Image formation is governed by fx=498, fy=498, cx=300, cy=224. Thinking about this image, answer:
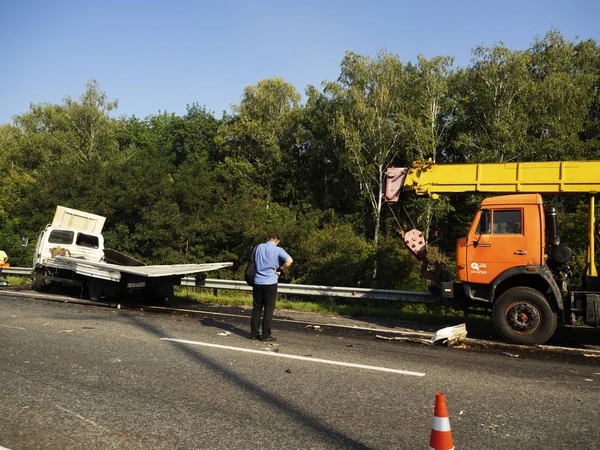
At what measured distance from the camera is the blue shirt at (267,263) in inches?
319

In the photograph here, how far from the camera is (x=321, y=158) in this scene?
127ft

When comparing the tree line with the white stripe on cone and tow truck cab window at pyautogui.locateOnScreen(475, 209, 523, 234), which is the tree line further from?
the white stripe on cone

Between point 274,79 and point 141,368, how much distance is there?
37.5 m

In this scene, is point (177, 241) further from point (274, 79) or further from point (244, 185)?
point (274, 79)

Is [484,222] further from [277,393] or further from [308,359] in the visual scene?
[277,393]

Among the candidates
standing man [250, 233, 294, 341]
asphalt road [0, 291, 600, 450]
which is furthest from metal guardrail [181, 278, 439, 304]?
standing man [250, 233, 294, 341]

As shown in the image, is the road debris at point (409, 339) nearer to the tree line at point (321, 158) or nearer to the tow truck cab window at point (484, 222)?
the tow truck cab window at point (484, 222)

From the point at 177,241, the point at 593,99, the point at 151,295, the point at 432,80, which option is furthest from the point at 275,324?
the point at 593,99

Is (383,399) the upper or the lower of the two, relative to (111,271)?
lower

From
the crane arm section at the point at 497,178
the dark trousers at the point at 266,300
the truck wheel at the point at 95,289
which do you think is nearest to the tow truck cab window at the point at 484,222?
the crane arm section at the point at 497,178

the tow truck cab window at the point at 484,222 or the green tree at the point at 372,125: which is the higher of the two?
the green tree at the point at 372,125

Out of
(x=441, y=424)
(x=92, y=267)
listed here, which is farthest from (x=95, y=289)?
(x=441, y=424)

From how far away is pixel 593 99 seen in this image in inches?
1276

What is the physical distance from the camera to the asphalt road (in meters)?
3.95
